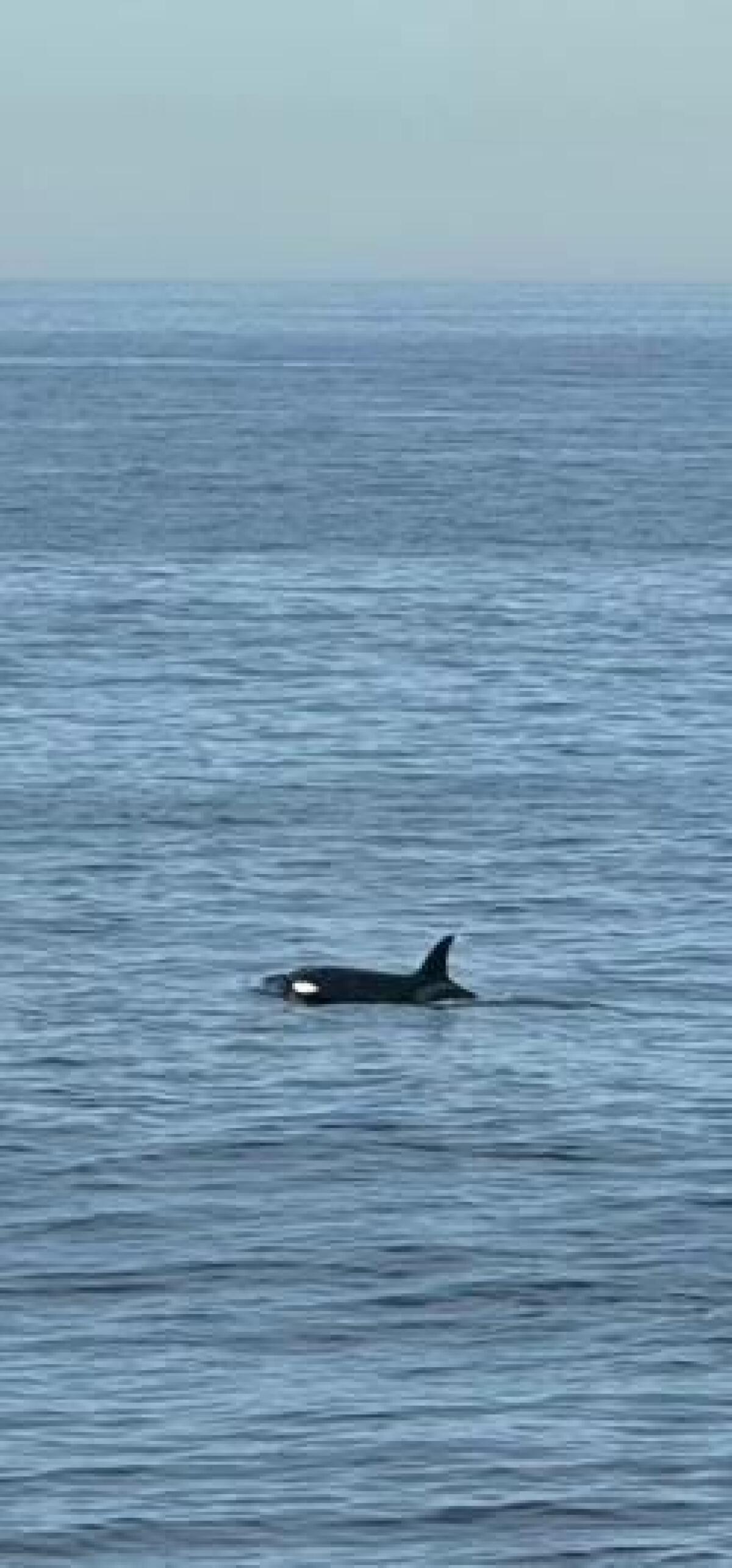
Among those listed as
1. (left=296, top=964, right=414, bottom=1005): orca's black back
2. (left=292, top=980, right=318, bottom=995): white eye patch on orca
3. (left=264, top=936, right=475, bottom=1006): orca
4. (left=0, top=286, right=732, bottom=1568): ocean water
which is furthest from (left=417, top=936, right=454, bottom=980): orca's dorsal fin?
(left=292, top=980, right=318, bottom=995): white eye patch on orca

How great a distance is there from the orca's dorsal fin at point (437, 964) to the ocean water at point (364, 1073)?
0.36 meters

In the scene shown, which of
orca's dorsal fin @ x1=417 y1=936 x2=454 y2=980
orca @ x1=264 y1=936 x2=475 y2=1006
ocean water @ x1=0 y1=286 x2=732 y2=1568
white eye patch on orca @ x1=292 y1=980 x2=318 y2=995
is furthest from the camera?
white eye patch on orca @ x1=292 y1=980 x2=318 y2=995

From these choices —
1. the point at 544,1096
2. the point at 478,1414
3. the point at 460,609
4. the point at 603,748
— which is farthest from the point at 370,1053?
the point at 460,609

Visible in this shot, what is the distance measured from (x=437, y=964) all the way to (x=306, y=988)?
112 centimetres

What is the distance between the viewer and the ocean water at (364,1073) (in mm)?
23641

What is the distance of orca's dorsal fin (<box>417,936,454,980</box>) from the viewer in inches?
1390

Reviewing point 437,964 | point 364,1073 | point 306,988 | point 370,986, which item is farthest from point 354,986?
point 364,1073

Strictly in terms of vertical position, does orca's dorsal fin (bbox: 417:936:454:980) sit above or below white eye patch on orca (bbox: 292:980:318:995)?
above

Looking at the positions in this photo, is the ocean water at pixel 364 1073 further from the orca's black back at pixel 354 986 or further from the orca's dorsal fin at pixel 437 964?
the orca's dorsal fin at pixel 437 964

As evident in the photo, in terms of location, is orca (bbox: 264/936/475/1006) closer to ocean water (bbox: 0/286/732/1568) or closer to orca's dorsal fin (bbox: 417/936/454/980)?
orca's dorsal fin (bbox: 417/936/454/980)

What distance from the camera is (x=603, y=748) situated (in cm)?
5209

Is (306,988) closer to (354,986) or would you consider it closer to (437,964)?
(354,986)

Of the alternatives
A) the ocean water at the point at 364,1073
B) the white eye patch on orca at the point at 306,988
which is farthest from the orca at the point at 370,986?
the ocean water at the point at 364,1073

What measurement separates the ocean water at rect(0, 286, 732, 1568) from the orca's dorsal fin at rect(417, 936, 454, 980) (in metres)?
0.36
